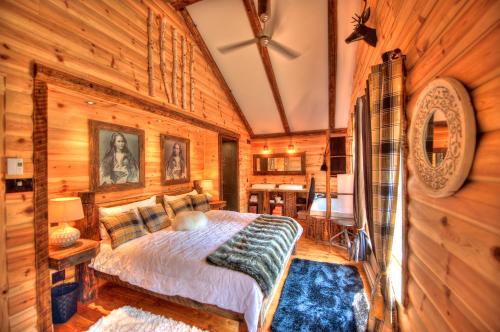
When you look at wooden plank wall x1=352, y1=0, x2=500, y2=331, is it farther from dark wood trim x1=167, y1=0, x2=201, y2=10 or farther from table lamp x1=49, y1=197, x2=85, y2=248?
dark wood trim x1=167, y1=0, x2=201, y2=10

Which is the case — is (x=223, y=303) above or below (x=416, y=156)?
below

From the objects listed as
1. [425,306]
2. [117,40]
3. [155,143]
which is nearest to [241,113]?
[155,143]

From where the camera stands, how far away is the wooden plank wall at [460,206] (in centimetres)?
74

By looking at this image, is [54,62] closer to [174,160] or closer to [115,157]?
[115,157]

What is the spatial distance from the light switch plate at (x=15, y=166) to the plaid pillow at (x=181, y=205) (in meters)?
1.83

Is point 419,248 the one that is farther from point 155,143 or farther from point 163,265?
point 155,143

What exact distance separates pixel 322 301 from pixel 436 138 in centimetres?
207

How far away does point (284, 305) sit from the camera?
7.22 feet

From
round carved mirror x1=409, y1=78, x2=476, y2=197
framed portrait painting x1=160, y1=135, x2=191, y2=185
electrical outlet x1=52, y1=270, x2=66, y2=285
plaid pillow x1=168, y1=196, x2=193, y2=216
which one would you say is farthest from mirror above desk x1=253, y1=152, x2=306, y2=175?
electrical outlet x1=52, y1=270, x2=66, y2=285

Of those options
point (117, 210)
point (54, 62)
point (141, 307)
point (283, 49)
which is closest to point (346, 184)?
point (283, 49)

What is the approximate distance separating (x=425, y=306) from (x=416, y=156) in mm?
905

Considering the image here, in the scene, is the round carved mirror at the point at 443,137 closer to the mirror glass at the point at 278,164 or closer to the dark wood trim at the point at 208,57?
the dark wood trim at the point at 208,57

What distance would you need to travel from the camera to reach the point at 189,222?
2828mm

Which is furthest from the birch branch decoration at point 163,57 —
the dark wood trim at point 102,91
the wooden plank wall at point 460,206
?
the wooden plank wall at point 460,206
